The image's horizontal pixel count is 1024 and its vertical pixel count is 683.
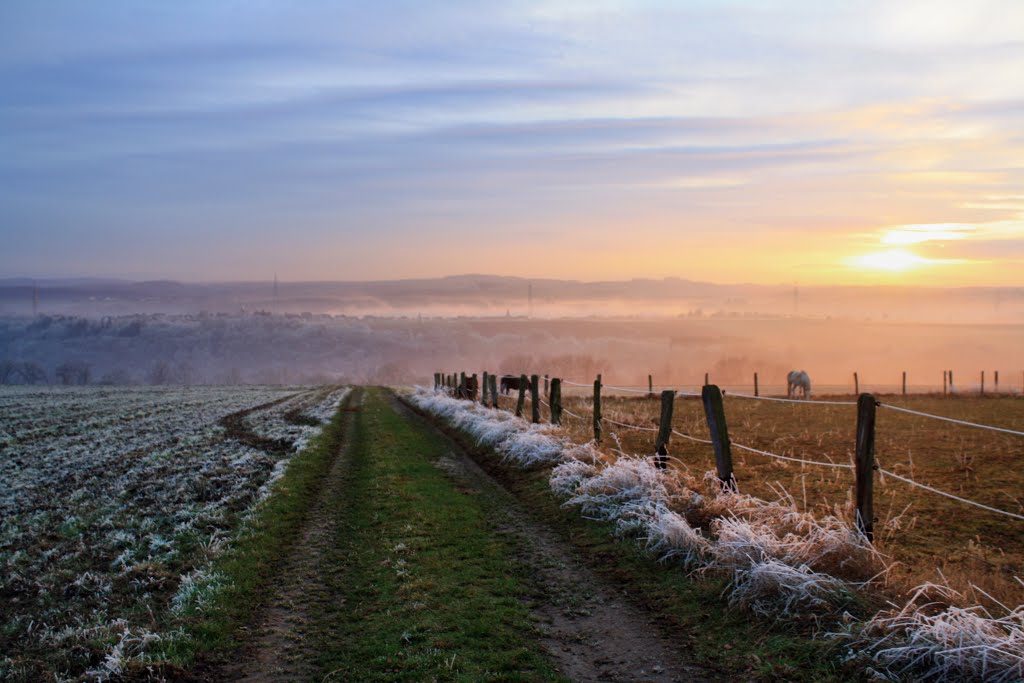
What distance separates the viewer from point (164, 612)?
24.9ft

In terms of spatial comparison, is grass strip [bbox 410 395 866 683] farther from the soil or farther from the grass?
the grass

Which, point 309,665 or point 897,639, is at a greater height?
point 897,639

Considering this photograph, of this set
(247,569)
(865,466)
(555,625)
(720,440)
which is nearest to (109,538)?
(247,569)

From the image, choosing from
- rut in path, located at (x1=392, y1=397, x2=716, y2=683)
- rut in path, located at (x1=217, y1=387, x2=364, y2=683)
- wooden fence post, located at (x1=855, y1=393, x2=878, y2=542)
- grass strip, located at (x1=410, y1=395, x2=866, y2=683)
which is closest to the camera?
grass strip, located at (x1=410, y1=395, x2=866, y2=683)

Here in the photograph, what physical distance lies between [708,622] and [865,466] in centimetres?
258

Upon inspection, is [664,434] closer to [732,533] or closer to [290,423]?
[732,533]

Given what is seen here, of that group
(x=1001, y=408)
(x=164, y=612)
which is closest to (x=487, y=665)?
(x=164, y=612)

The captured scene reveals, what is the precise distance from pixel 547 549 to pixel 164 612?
453cm

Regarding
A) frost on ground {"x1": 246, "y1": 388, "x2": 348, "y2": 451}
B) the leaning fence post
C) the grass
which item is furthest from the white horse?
the leaning fence post

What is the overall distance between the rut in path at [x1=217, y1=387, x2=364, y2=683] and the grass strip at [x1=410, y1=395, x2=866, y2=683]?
3.27 m

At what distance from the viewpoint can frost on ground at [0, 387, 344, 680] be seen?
6.95 m

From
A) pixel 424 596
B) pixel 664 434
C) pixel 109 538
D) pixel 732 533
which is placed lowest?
pixel 109 538

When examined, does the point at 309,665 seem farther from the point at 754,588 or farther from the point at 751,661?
the point at 754,588

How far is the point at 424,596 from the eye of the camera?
760 centimetres
